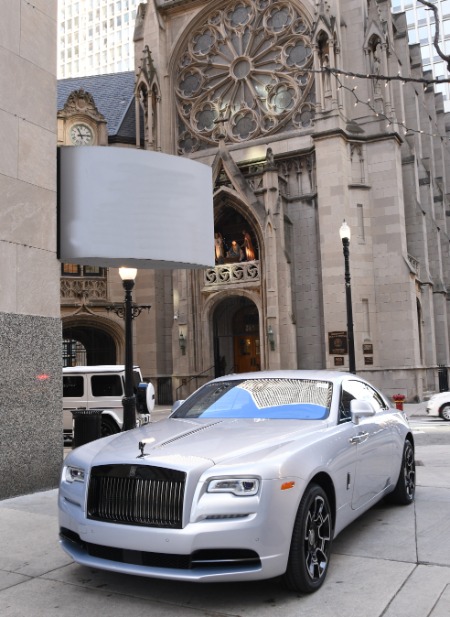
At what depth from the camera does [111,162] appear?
344 inches

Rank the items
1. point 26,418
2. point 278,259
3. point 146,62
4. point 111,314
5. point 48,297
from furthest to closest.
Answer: point 146,62 < point 111,314 < point 278,259 < point 48,297 < point 26,418

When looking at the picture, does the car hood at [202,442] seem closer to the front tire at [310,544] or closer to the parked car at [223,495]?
the parked car at [223,495]

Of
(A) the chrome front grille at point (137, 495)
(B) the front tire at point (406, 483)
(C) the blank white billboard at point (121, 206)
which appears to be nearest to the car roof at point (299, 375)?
(B) the front tire at point (406, 483)

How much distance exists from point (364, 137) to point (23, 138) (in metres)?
20.4

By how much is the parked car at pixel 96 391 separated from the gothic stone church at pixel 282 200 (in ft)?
36.9

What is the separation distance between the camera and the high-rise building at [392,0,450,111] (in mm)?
74438

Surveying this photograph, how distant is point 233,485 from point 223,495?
0.30ft

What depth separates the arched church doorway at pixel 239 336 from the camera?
29828 millimetres

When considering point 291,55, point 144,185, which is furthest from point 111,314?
point 144,185

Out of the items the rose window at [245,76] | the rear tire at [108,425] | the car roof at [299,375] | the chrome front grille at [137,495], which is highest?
the rose window at [245,76]

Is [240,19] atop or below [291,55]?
atop

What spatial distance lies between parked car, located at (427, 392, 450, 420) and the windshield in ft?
44.1

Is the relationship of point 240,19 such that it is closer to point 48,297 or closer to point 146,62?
point 146,62

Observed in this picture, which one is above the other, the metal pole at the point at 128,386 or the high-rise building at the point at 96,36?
the high-rise building at the point at 96,36
